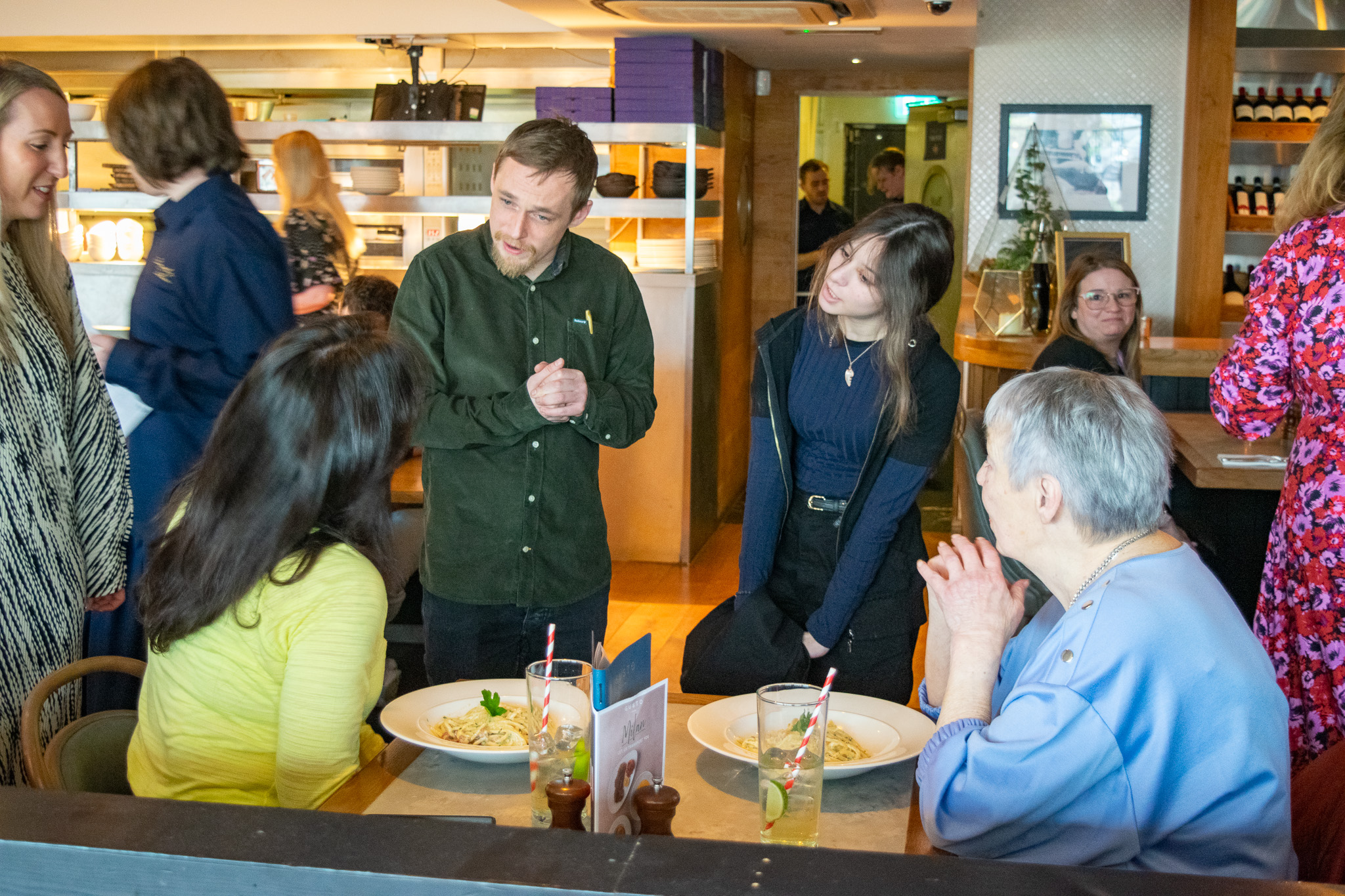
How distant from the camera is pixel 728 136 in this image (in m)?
6.50

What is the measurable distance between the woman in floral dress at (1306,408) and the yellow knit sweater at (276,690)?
172 centimetres

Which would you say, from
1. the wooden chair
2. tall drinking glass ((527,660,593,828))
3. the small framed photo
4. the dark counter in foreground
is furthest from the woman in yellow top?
the small framed photo

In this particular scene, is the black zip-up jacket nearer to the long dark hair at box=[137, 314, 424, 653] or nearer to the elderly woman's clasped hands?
the elderly woman's clasped hands

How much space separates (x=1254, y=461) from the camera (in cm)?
304

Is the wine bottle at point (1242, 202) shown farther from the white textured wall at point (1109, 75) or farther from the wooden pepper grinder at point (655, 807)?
the wooden pepper grinder at point (655, 807)

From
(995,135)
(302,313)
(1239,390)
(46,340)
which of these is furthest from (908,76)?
(46,340)

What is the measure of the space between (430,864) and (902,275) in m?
1.72

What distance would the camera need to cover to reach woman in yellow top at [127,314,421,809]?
4.95 ft

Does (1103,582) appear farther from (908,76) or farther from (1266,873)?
(908,76)

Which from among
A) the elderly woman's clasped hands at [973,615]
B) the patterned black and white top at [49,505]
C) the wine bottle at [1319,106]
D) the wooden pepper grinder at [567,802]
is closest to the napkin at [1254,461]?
the elderly woman's clasped hands at [973,615]

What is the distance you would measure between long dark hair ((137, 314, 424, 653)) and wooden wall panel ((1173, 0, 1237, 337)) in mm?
5588

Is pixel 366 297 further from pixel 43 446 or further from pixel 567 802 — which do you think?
pixel 567 802

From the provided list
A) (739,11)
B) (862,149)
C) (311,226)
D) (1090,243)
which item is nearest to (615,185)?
(739,11)

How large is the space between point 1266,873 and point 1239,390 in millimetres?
1313
